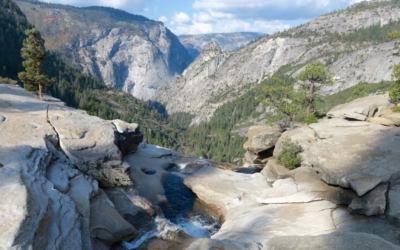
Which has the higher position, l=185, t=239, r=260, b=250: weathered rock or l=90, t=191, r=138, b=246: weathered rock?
l=185, t=239, r=260, b=250: weathered rock

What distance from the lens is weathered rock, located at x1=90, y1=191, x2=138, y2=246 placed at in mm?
26031

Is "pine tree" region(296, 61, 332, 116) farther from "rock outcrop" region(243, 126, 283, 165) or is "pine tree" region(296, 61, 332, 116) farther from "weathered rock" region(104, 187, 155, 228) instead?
"weathered rock" region(104, 187, 155, 228)

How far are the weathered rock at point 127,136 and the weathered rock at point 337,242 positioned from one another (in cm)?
3148

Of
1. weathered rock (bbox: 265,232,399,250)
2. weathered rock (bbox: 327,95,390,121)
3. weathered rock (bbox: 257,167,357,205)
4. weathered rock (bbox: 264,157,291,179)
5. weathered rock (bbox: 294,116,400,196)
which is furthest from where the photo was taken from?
weathered rock (bbox: 327,95,390,121)

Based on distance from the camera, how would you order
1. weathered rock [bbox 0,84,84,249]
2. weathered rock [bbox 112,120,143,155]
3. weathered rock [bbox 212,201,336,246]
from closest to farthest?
weathered rock [bbox 0,84,84,249]
weathered rock [bbox 212,201,336,246]
weathered rock [bbox 112,120,143,155]

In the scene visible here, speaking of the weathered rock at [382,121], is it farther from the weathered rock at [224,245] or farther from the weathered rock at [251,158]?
the weathered rock at [224,245]

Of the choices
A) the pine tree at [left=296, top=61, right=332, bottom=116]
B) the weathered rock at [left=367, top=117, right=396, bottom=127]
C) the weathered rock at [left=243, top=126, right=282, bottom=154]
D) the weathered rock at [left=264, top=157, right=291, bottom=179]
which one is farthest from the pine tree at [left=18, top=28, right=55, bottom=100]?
the weathered rock at [left=367, top=117, right=396, bottom=127]

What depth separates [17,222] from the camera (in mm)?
15516

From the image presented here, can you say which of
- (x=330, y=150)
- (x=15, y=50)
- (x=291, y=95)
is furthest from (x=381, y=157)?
(x=15, y=50)

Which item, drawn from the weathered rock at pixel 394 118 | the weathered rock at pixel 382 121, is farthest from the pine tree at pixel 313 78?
the weathered rock at pixel 394 118

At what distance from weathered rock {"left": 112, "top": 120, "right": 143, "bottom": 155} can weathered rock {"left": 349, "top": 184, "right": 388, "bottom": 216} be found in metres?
31.7

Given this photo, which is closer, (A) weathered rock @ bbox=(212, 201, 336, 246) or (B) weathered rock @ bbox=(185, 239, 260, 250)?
(B) weathered rock @ bbox=(185, 239, 260, 250)

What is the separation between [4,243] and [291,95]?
48.2m

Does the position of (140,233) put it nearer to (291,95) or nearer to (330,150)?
(330,150)
